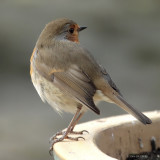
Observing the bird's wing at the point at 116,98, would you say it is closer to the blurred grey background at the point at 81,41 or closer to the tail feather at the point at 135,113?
the tail feather at the point at 135,113

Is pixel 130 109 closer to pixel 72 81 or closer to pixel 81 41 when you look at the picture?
pixel 72 81

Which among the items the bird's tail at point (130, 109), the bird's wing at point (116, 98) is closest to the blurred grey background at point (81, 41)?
the bird's wing at point (116, 98)

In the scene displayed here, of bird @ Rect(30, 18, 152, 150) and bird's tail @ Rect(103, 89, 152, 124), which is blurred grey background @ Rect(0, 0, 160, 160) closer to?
bird @ Rect(30, 18, 152, 150)

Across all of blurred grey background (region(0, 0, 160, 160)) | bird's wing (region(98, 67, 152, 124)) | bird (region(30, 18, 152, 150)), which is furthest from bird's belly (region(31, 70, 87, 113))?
blurred grey background (region(0, 0, 160, 160))

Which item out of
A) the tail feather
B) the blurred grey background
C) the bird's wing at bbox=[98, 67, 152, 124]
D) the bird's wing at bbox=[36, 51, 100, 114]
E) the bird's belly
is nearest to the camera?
the tail feather

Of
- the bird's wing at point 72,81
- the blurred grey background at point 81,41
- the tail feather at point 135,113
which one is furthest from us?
the blurred grey background at point 81,41

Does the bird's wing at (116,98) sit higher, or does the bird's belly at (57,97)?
the bird's wing at (116,98)

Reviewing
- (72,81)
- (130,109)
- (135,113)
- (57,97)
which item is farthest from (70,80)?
(135,113)
